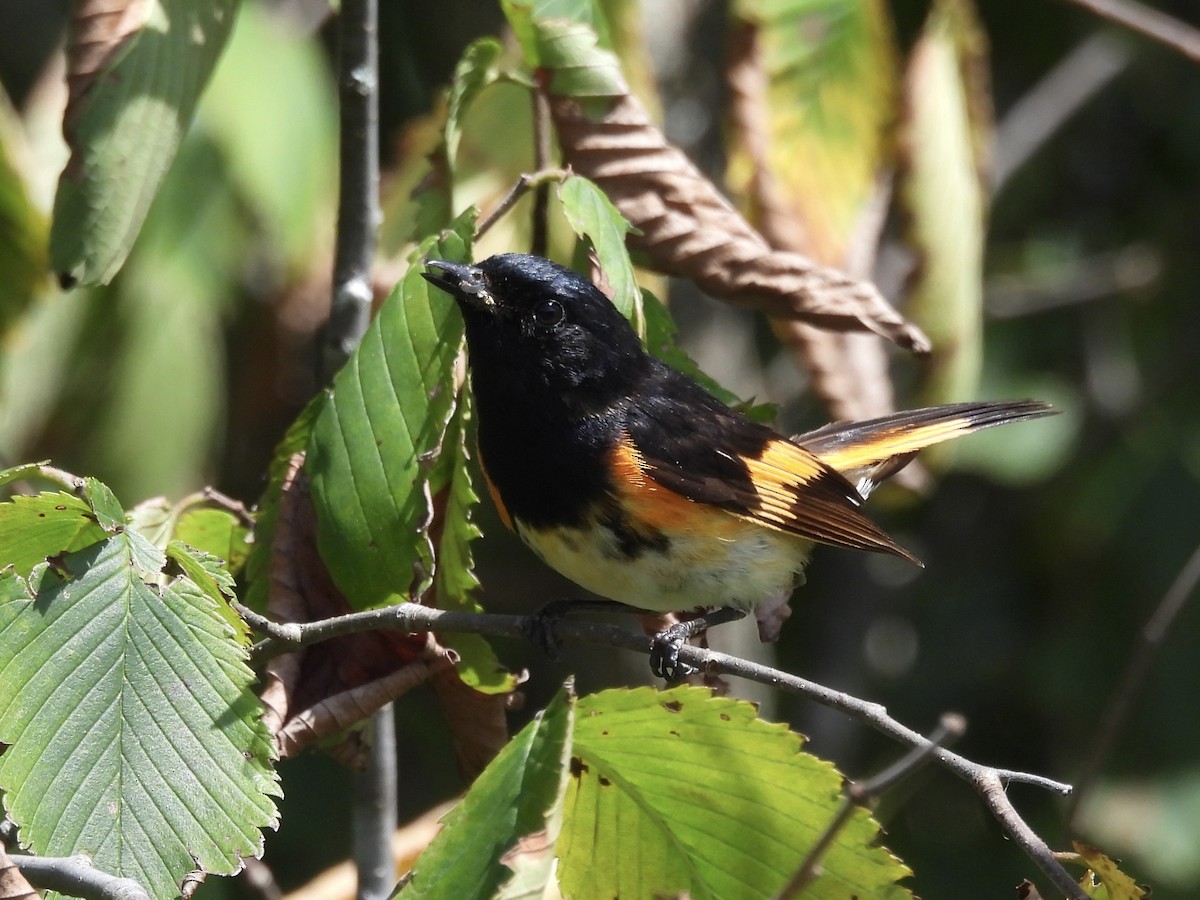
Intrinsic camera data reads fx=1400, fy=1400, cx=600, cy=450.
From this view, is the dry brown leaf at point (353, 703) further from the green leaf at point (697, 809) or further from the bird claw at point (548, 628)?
the green leaf at point (697, 809)

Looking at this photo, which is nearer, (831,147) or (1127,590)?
(831,147)

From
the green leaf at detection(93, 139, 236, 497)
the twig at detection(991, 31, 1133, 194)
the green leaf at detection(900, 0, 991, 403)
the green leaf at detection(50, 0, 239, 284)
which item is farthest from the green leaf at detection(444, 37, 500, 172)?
the twig at detection(991, 31, 1133, 194)

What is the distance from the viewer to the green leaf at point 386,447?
1914 mm

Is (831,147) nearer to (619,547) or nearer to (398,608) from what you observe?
(619,547)

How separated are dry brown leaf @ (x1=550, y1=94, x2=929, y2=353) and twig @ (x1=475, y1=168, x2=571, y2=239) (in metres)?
0.17

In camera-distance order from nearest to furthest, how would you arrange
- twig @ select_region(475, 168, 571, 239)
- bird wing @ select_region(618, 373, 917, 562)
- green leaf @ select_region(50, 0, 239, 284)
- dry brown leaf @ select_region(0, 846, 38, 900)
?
dry brown leaf @ select_region(0, 846, 38, 900), green leaf @ select_region(50, 0, 239, 284), twig @ select_region(475, 168, 571, 239), bird wing @ select_region(618, 373, 917, 562)

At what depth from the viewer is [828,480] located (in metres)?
2.98

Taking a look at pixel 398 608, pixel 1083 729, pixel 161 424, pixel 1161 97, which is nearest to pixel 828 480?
pixel 398 608

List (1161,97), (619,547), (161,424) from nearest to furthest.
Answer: (619,547) → (161,424) → (1161,97)

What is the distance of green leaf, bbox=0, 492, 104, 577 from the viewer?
5.53ft

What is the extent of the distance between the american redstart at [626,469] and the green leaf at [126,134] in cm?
54

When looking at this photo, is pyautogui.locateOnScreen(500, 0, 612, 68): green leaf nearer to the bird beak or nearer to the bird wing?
the bird beak

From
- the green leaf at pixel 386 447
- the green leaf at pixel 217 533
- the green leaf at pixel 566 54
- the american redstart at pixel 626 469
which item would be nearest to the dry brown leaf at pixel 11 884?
the green leaf at pixel 386 447

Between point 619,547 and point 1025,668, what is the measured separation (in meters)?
3.20
